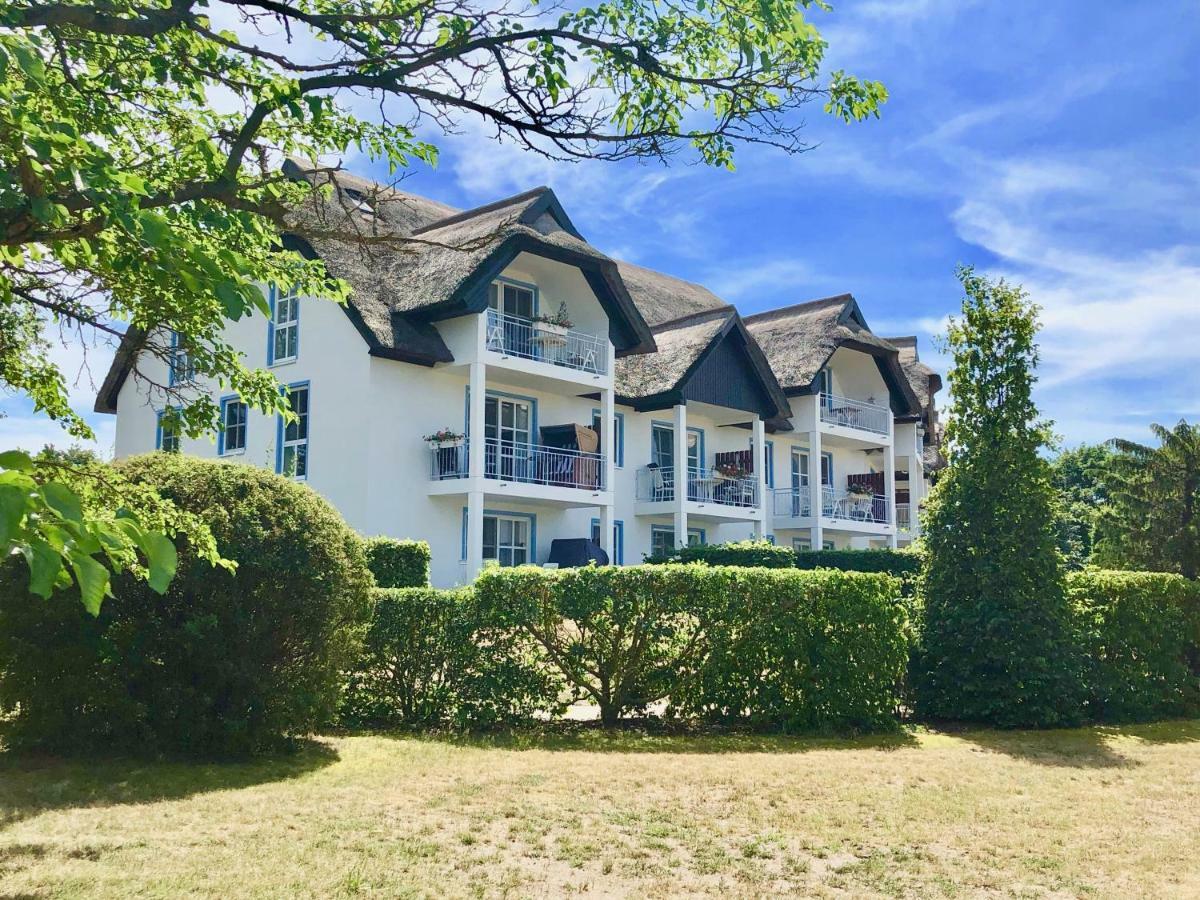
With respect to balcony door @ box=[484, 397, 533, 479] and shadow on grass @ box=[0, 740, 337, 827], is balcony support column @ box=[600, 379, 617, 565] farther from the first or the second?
shadow on grass @ box=[0, 740, 337, 827]

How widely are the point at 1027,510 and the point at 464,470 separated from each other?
12.7 m

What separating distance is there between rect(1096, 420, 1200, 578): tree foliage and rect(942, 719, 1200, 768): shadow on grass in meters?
14.0

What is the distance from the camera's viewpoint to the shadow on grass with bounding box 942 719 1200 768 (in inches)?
444

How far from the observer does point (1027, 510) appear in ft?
46.1

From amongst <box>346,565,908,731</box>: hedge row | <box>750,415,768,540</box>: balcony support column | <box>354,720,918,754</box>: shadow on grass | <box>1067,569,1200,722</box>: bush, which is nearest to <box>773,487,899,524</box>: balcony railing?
<box>750,415,768,540</box>: balcony support column

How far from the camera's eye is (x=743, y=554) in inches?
981

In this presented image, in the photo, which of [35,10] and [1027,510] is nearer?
[35,10]

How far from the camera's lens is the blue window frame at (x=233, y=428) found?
2594 cm

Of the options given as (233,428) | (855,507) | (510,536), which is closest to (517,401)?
(510,536)

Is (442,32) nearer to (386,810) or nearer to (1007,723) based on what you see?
(386,810)

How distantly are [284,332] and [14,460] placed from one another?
22.7 m

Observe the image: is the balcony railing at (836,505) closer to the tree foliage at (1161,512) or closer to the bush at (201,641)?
the tree foliage at (1161,512)

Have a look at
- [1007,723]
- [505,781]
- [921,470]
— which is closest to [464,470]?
[1007,723]

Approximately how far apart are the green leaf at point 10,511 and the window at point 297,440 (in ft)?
69.6
